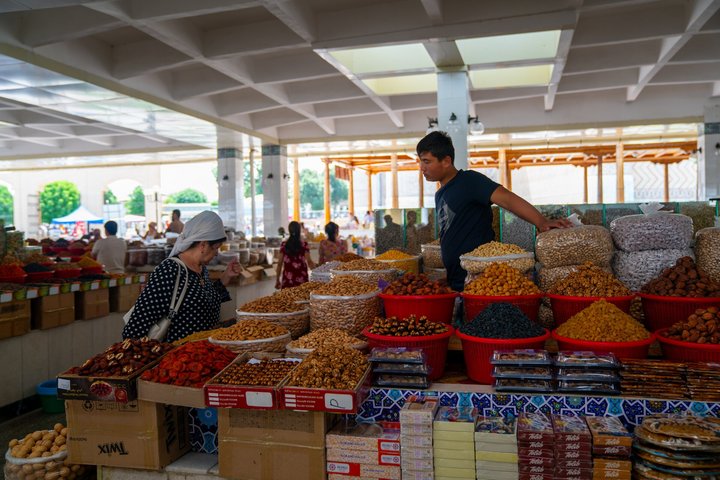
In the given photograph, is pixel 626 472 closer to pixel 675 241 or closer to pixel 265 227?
pixel 675 241

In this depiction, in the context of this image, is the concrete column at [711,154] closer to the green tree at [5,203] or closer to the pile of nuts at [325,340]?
the pile of nuts at [325,340]

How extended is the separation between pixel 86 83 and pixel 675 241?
26.6 feet

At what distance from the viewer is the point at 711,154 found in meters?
12.7

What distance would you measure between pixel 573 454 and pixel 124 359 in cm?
185

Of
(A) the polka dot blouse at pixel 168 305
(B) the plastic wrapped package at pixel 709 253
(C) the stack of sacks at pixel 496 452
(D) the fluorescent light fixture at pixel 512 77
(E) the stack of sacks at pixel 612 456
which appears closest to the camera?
(E) the stack of sacks at pixel 612 456

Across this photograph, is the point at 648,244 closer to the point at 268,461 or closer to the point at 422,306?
the point at 422,306

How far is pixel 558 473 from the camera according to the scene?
196 cm

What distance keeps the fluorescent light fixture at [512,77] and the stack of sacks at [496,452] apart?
9258mm

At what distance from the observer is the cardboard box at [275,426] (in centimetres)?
223

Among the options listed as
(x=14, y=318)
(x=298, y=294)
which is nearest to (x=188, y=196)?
(x=14, y=318)

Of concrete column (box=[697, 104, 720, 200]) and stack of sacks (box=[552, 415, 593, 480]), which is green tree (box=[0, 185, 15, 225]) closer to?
concrete column (box=[697, 104, 720, 200])

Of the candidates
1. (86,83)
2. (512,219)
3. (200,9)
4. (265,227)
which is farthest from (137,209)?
(512,219)

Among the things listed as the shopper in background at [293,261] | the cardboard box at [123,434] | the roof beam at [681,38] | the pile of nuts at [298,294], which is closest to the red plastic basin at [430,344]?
the pile of nuts at [298,294]

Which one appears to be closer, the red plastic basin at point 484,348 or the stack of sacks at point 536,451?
the stack of sacks at point 536,451
